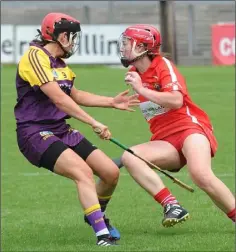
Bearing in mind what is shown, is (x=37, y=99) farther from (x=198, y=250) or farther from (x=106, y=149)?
(x=106, y=149)

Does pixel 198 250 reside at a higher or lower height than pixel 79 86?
higher

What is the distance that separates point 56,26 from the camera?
352 inches

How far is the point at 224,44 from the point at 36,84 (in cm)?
2157

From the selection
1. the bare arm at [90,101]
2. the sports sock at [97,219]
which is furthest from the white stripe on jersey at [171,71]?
the sports sock at [97,219]

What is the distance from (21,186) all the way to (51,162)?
400 cm

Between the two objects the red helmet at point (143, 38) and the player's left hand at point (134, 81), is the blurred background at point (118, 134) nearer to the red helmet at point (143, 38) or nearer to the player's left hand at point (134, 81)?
the player's left hand at point (134, 81)

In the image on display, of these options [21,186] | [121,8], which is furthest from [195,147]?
[121,8]

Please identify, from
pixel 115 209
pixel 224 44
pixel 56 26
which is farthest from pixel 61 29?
pixel 224 44

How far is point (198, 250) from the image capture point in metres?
8.10

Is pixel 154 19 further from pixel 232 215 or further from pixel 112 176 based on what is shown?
pixel 232 215

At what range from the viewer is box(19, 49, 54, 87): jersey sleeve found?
8695 millimetres

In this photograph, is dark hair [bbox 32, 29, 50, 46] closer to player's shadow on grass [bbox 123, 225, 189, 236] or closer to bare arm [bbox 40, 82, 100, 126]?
bare arm [bbox 40, 82, 100, 126]

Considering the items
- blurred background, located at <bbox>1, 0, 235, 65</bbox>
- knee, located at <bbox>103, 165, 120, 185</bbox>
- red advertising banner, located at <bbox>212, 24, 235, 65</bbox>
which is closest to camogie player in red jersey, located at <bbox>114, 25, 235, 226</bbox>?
knee, located at <bbox>103, 165, 120, 185</bbox>

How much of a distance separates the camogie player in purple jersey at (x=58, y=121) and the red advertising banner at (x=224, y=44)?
20709 mm
